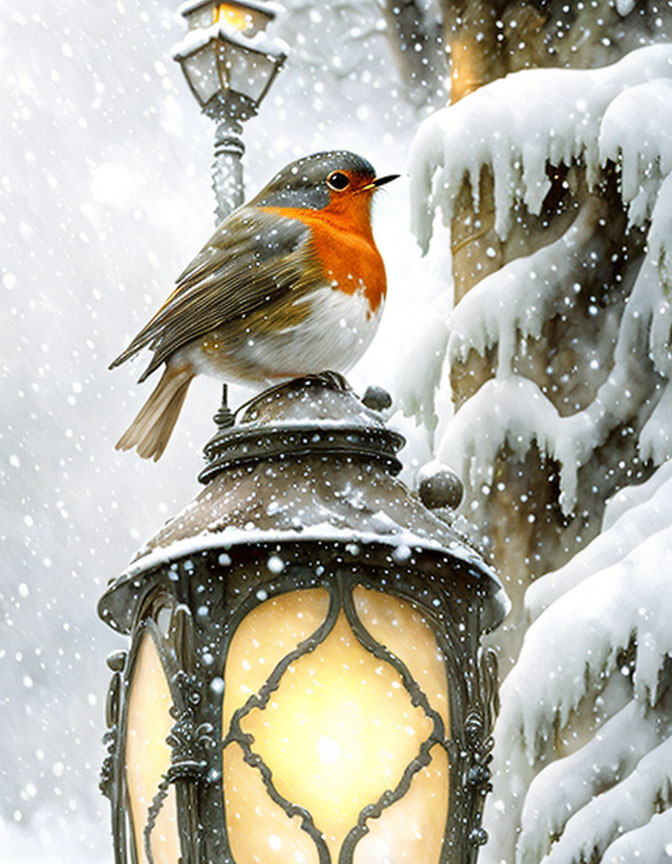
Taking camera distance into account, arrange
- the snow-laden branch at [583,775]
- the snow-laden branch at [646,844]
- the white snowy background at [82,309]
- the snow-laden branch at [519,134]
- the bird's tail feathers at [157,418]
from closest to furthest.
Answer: the bird's tail feathers at [157,418]
the snow-laden branch at [646,844]
the snow-laden branch at [583,775]
the snow-laden branch at [519,134]
the white snowy background at [82,309]

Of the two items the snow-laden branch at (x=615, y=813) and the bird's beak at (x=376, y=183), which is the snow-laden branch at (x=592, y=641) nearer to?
the snow-laden branch at (x=615, y=813)

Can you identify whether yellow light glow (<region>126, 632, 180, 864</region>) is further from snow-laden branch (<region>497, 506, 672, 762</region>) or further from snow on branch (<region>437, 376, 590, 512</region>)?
snow on branch (<region>437, 376, 590, 512</region>)

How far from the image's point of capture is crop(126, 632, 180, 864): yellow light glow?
1.80m

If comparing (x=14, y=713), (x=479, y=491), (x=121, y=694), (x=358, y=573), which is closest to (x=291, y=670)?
(x=358, y=573)

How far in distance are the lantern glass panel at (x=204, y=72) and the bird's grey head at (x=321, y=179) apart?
63.5 inches

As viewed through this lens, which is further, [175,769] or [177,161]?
[177,161]

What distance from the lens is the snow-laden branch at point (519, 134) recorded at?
5.73 meters

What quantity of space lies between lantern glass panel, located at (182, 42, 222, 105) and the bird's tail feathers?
1.73 m

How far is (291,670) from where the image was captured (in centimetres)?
175

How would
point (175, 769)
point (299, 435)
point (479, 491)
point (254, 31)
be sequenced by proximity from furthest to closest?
1. point (479, 491)
2. point (254, 31)
3. point (299, 435)
4. point (175, 769)

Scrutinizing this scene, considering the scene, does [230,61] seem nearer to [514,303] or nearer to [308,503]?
[308,503]

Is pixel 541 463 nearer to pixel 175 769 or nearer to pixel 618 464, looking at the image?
pixel 618 464

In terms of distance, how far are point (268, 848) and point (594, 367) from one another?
4.59 meters

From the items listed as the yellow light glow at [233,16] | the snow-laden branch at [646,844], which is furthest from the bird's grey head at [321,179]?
the snow-laden branch at [646,844]
